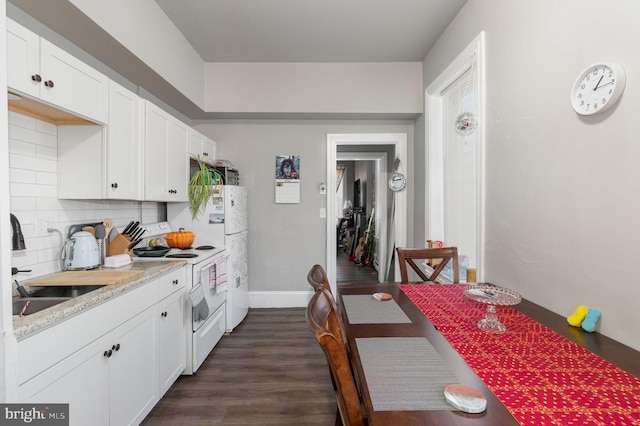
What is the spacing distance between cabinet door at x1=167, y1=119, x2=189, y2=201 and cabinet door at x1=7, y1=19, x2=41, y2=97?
1220mm

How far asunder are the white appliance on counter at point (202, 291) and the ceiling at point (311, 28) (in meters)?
1.90

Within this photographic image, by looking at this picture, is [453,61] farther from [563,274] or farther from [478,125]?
[563,274]

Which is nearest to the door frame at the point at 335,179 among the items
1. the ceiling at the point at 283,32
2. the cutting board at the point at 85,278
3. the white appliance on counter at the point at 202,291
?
the ceiling at the point at 283,32

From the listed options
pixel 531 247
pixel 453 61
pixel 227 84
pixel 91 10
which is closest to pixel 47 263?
pixel 91 10

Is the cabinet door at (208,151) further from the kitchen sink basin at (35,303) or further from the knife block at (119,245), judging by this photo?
the kitchen sink basin at (35,303)

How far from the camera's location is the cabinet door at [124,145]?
1.86 metres

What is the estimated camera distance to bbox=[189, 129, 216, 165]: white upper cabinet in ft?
9.90

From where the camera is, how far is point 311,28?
272 cm

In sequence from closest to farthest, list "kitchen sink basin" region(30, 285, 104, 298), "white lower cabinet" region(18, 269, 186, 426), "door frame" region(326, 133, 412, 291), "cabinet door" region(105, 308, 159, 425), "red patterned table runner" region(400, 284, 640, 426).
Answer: "red patterned table runner" region(400, 284, 640, 426)
"white lower cabinet" region(18, 269, 186, 426)
"cabinet door" region(105, 308, 159, 425)
"kitchen sink basin" region(30, 285, 104, 298)
"door frame" region(326, 133, 412, 291)

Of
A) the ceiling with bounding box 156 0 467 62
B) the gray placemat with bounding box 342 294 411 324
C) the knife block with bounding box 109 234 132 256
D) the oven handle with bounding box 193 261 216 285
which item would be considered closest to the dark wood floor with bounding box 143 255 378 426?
the oven handle with bounding box 193 261 216 285

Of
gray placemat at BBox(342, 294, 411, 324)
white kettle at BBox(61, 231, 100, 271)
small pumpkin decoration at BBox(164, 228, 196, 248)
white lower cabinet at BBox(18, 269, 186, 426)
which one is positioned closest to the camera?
white lower cabinet at BBox(18, 269, 186, 426)

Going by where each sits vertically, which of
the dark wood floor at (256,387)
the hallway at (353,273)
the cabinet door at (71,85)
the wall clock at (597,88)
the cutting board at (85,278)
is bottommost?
the dark wood floor at (256,387)

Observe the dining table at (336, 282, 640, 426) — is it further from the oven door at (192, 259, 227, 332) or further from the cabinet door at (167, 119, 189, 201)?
the cabinet door at (167, 119, 189, 201)

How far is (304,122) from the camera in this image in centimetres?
370
